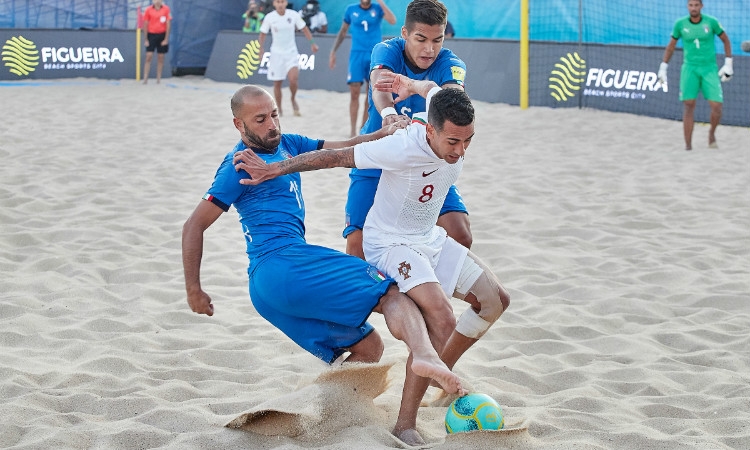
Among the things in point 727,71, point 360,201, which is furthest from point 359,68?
point 360,201

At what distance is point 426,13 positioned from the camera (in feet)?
14.1

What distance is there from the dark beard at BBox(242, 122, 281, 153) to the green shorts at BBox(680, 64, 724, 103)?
25.3ft

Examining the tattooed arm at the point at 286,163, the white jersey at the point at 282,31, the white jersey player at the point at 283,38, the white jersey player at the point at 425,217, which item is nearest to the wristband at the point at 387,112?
the white jersey player at the point at 425,217

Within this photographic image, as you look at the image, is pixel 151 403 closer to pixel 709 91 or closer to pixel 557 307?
pixel 557 307

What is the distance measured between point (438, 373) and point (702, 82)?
841 cm

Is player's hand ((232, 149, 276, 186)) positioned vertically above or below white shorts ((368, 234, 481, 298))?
above

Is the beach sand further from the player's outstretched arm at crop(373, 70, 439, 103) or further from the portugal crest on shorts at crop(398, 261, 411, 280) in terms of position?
the player's outstretched arm at crop(373, 70, 439, 103)

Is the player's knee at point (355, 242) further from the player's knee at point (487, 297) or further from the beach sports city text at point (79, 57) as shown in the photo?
the beach sports city text at point (79, 57)

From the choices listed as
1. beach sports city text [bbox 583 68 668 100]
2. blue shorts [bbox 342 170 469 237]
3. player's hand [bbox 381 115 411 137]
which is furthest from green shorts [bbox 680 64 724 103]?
player's hand [bbox 381 115 411 137]

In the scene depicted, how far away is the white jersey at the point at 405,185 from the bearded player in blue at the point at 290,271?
0.78 feet

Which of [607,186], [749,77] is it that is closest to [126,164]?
[607,186]

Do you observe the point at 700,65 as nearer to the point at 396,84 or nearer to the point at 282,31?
the point at 282,31

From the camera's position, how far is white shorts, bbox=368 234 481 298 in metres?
3.56

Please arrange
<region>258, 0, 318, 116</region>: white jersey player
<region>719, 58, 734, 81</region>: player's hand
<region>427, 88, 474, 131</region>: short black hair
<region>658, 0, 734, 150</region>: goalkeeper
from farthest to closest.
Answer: <region>258, 0, 318, 116</region>: white jersey player, <region>719, 58, 734, 81</region>: player's hand, <region>658, 0, 734, 150</region>: goalkeeper, <region>427, 88, 474, 131</region>: short black hair
